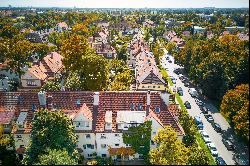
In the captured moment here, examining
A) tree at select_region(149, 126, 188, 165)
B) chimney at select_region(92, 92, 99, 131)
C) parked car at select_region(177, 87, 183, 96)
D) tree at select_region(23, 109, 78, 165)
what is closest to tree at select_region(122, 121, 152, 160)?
tree at select_region(149, 126, 188, 165)

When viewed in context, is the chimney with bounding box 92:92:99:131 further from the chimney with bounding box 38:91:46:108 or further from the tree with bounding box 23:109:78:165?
the chimney with bounding box 38:91:46:108

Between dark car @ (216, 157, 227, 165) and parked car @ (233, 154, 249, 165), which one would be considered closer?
parked car @ (233, 154, 249, 165)

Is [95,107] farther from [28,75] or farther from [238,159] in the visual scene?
[28,75]

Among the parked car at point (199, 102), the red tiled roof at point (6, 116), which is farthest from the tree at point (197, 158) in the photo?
the parked car at point (199, 102)

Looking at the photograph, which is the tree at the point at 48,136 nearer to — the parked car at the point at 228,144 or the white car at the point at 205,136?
the white car at the point at 205,136

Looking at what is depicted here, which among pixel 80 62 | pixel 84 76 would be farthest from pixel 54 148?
pixel 80 62

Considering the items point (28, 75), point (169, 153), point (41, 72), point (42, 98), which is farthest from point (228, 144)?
point (41, 72)

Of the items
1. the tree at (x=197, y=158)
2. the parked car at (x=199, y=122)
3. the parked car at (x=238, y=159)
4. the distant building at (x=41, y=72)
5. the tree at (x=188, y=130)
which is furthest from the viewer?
the distant building at (x=41, y=72)
